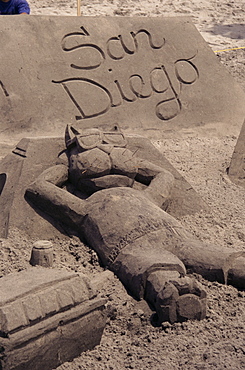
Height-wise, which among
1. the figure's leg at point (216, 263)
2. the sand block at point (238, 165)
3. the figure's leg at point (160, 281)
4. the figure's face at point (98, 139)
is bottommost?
the sand block at point (238, 165)

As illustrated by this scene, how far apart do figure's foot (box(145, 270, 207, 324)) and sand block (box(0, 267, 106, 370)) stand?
0.29 meters

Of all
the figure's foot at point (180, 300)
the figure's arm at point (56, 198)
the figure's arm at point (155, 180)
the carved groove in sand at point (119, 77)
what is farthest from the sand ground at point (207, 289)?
the carved groove in sand at point (119, 77)

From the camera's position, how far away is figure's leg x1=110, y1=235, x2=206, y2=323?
254 cm

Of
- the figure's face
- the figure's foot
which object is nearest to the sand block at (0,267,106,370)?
the figure's foot

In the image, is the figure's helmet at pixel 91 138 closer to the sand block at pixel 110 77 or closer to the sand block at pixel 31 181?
the sand block at pixel 31 181

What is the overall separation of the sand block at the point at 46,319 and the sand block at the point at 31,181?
86cm

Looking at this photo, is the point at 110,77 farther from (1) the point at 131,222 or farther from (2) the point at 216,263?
(2) the point at 216,263

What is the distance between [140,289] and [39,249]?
1.92 feet

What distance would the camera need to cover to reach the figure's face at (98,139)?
3479mm

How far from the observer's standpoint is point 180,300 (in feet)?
8.31

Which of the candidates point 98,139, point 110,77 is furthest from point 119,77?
point 98,139

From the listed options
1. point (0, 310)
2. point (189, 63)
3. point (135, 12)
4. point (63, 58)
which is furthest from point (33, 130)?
point (135, 12)

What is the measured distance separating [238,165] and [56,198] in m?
1.92

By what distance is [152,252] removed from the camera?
2977 millimetres
